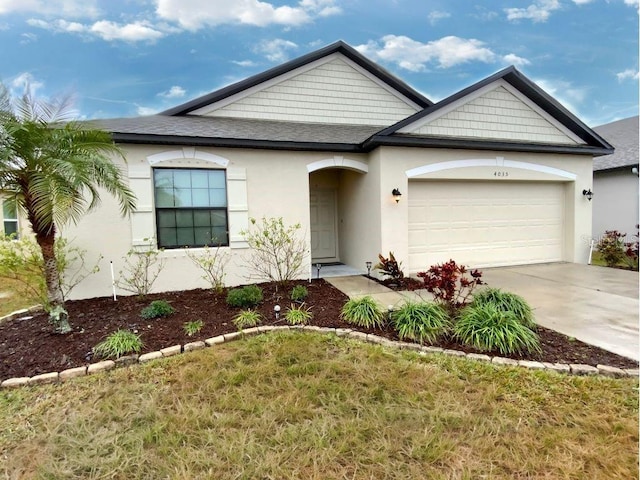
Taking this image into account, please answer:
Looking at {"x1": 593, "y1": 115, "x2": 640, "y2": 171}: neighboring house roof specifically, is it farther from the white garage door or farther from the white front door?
the white front door

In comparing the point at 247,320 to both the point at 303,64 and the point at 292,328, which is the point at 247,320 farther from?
the point at 303,64

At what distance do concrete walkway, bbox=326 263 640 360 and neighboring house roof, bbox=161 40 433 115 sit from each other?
225 inches

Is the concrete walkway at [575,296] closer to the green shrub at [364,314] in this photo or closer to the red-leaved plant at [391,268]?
the red-leaved plant at [391,268]

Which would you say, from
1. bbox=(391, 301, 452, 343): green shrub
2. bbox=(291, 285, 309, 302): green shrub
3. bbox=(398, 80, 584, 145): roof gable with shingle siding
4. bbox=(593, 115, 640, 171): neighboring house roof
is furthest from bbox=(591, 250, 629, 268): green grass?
bbox=(291, 285, 309, 302): green shrub

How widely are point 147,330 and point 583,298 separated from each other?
7030mm

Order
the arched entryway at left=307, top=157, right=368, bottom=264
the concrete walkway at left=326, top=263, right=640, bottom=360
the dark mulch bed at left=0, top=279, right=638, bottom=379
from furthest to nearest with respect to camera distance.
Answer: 1. the arched entryway at left=307, top=157, right=368, bottom=264
2. the concrete walkway at left=326, top=263, right=640, bottom=360
3. the dark mulch bed at left=0, top=279, right=638, bottom=379

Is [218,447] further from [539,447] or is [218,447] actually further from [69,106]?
[69,106]

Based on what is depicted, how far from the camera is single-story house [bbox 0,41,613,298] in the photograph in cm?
681

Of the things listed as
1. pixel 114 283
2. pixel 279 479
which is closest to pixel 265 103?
pixel 114 283

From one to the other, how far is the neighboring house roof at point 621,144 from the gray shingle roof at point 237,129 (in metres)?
9.55

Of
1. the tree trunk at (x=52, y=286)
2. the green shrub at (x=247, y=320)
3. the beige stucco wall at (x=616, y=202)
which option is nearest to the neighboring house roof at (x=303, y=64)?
the tree trunk at (x=52, y=286)

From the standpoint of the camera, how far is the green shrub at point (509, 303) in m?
4.52

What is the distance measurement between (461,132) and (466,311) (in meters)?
5.12

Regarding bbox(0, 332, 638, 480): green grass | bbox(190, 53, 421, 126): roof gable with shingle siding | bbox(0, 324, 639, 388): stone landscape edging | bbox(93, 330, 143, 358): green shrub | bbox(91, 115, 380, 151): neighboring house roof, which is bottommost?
bbox(0, 332, 638, 480): green grass
